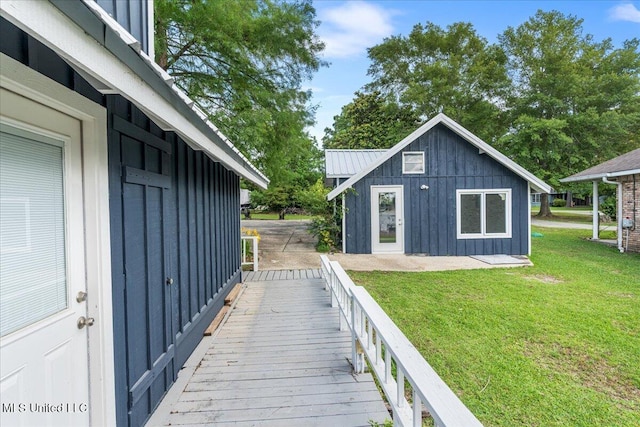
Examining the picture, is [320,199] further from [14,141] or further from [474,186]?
[14,141]

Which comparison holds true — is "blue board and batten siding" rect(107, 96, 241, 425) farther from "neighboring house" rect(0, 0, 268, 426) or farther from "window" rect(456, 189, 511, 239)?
"window" rect(456, 189, 511, 239)

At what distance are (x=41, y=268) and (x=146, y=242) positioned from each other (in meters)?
0.87

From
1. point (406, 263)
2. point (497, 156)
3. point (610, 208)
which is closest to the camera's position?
point (406, 263)

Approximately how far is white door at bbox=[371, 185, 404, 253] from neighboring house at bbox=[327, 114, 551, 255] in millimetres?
30

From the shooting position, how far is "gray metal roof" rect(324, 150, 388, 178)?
1251 centimetres

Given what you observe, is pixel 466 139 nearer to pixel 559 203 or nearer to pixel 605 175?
pixel 605 175

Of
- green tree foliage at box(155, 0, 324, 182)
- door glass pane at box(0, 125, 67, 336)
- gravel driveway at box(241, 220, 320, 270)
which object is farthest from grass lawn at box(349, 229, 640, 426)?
green tree foliage at box(155, 0, 324, 182)

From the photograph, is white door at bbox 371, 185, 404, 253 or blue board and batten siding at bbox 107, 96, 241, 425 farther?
white door at bbox 371, 185, 404, 253

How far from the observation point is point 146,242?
233cm

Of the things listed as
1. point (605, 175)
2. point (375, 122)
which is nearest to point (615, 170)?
point (605, 175)

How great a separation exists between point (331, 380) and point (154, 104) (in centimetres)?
244

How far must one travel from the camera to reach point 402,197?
9.77 m

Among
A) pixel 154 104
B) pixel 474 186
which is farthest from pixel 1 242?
pixel 474 186

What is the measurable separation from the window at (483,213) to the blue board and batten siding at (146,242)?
8.21 meters
